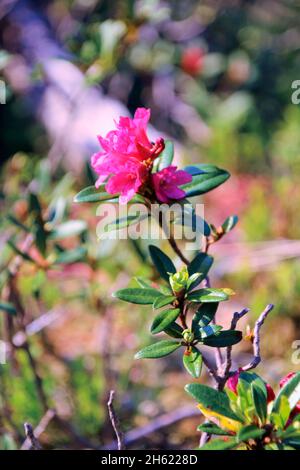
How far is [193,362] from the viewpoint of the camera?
0.84 metres

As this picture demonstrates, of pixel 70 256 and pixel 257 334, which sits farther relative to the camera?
pixel 70 256

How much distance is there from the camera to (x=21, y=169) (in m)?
1.67

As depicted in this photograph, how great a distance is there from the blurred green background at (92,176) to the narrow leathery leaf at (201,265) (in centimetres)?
41

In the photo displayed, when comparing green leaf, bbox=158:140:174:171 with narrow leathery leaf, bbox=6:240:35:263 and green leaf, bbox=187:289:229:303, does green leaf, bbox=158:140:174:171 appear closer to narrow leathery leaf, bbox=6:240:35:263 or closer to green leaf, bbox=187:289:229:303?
green leaf, bbox=187:289:229:303

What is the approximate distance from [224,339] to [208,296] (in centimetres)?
7

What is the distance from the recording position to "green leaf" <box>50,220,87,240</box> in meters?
1.33

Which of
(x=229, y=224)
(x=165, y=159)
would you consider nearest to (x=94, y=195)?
(x=165, y=159)

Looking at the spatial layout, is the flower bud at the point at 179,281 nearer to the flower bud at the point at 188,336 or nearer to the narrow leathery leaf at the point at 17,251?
the flower bud at the point at 188,336

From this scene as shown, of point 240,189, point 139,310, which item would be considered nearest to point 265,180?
point 240,189

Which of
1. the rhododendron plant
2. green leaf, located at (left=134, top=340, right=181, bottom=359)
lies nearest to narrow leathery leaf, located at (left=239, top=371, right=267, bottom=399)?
the rhododendron plant

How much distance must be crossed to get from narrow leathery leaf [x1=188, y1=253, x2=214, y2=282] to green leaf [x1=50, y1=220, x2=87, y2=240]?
42 cm

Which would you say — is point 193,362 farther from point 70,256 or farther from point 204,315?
point 70,256

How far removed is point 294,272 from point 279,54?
1.87 metres
